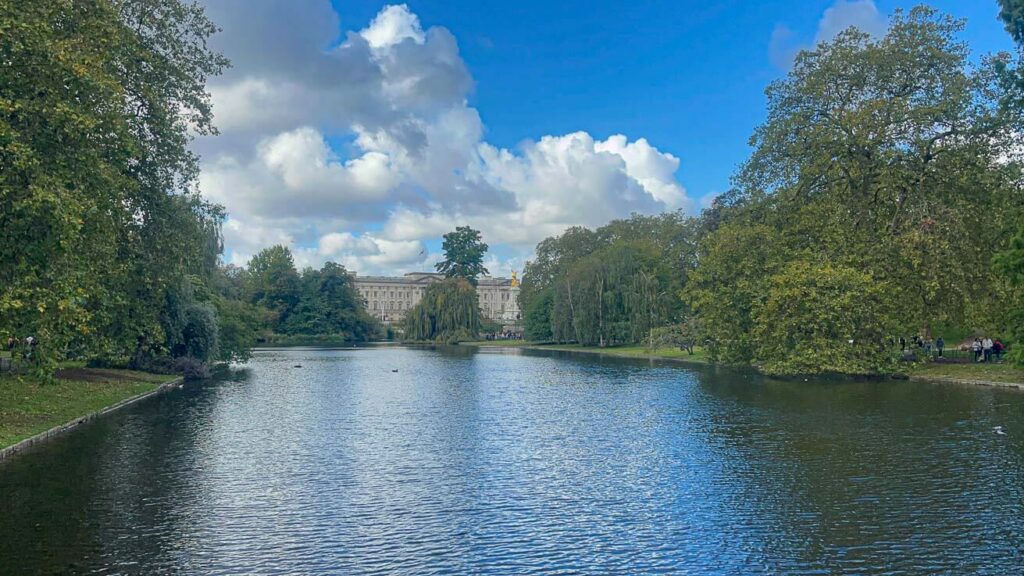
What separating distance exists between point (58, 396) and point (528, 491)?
18.7 meters

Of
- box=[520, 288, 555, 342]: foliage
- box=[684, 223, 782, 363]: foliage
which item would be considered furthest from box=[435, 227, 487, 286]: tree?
box=[684, 223, 782, 363]: foliage

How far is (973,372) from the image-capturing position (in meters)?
36.2

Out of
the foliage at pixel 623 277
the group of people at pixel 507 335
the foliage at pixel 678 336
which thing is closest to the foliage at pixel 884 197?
the foliage at pixel 678 336

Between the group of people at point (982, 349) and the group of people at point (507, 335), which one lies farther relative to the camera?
the group of people at point (507, 335)

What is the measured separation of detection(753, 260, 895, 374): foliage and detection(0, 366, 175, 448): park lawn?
3073 cm

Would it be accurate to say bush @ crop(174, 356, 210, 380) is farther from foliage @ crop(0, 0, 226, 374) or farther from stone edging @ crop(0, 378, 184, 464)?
foliage @ crop(0, 0, 226, 374)

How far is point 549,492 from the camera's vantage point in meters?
14.4

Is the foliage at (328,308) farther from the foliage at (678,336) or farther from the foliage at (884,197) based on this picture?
the foliage at (884,197)

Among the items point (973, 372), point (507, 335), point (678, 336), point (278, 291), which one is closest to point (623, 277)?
point (678, 336)

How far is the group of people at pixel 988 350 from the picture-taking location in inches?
1612

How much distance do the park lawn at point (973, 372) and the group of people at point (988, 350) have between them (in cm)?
232

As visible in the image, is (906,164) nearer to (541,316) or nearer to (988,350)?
(988,350)

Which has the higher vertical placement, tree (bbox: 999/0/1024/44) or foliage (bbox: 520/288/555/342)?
tree (bbox: 999/0/1024/44)

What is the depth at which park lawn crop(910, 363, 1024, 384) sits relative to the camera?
33625mm
